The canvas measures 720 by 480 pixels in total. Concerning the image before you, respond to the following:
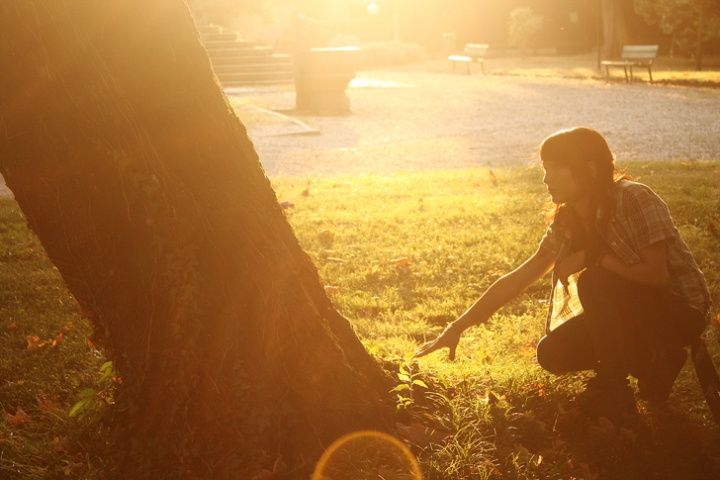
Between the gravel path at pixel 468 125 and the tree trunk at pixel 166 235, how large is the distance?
7257mm

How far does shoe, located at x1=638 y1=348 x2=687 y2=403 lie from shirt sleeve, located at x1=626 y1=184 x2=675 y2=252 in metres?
0.52

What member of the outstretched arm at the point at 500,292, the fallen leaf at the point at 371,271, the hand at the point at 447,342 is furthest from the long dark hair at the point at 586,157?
the fallen leaf at the point at 371,271

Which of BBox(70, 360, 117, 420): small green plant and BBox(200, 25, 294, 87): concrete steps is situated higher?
BBox(200, 25, 294, 87): concrete steps

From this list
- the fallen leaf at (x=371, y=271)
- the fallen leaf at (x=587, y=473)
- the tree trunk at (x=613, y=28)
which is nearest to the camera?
the fallen leaf at (x=587, y=473)

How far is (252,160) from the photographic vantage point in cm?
260

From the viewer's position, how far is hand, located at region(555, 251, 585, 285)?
9.57 feet

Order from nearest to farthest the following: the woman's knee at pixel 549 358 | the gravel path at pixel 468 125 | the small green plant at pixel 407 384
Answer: the small green plant at pixel 407 384 → the woman's knee at pixel 549 358 → the gravel path at pixel 468 125

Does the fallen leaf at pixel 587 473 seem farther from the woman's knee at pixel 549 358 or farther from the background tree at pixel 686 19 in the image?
the background tree at pixel 686 19

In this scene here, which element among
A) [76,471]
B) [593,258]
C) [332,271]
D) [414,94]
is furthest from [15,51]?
[414,94]

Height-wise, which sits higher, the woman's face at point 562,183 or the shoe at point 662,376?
the woman's face at point 562,183

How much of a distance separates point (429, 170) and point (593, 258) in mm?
7028

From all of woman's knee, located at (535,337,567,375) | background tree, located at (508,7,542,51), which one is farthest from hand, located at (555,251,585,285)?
background tree, located at (508,7,542,51)

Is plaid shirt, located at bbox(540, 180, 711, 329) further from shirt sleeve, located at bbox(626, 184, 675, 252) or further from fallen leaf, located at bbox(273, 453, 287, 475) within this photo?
fallen leaf, located at bbox(273, 453, 287, 475)

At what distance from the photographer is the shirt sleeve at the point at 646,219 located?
9.09 ft
